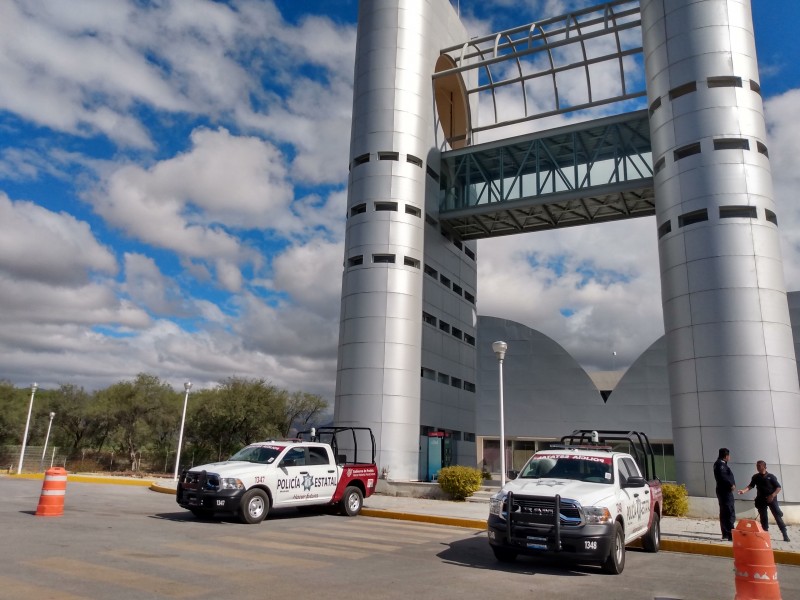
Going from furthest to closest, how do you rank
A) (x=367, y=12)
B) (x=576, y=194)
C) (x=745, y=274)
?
(x=367, y=12) < (x=576, y=194) < (x=745, y=274)

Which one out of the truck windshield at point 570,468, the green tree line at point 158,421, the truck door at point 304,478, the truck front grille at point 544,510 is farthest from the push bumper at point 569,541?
the green tree line at point 158,421

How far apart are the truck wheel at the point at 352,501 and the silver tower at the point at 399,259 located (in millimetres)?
10127

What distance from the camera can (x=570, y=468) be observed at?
11516 mm

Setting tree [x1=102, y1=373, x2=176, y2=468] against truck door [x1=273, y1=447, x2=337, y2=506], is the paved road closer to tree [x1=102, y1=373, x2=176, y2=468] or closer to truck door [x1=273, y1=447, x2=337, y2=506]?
truck door [x1=273, y1=447, x2=337, y2=506]

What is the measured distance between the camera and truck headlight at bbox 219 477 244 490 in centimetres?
1427

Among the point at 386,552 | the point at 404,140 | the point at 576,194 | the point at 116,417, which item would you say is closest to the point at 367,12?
the point at 404,140

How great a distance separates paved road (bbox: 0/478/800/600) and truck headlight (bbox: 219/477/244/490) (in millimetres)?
802

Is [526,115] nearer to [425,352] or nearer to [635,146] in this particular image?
[635,146]

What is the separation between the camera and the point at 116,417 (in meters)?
50.8

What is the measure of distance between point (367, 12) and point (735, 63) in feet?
61.5

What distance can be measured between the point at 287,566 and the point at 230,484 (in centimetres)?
562

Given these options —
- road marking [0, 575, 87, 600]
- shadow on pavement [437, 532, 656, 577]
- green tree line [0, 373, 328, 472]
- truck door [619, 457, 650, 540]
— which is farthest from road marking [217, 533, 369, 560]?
green tree line [0, 373, 328, 472]

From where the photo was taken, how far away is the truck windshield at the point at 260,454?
1574 cm

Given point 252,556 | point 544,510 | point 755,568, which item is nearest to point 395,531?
point 252,556
